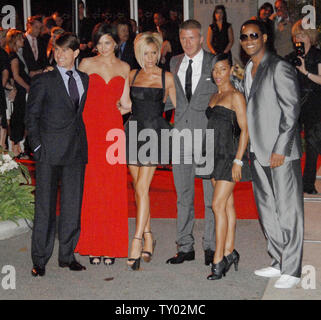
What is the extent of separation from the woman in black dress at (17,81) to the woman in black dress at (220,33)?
13.1ft

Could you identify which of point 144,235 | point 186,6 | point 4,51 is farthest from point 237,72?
point 186,6

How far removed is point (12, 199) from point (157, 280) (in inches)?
94.5

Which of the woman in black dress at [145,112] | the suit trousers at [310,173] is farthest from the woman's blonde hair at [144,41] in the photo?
the suit trousers at [310,173]

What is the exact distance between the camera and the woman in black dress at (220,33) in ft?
46.7

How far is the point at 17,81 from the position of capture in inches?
466

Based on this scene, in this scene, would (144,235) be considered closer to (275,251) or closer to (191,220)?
(191,220)

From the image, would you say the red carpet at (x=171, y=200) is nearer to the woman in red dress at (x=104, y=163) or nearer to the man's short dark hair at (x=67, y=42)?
the woman in red dress at (x=104, y=163)

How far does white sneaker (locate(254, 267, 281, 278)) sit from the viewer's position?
588cm

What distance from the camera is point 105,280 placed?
5.84 metres

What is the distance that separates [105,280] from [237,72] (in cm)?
197

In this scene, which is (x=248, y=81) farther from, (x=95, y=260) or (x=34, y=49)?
(x=34, y=49)

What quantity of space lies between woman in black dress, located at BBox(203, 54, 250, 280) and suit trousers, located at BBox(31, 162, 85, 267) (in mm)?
1147

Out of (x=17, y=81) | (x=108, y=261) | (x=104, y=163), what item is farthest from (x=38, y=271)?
(x=17, y=81)

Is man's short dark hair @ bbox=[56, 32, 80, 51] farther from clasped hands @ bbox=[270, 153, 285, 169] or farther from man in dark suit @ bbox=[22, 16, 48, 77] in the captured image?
man in dark suit @ bbox=[22, 16, 48, 77]
